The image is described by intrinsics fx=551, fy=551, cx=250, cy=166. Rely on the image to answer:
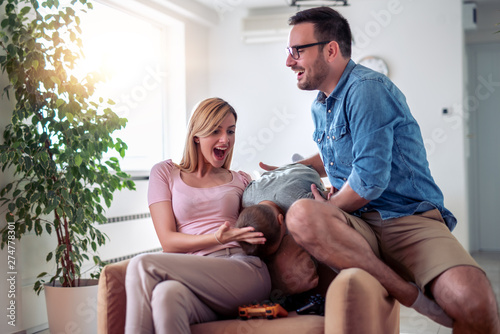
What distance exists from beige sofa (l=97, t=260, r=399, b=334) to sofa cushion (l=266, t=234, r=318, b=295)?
182mm

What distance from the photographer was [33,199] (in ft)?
8.97

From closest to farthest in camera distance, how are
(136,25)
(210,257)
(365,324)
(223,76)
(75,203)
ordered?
(365,324)
(210,257)
(75,203)
(136,25)
(223,76)

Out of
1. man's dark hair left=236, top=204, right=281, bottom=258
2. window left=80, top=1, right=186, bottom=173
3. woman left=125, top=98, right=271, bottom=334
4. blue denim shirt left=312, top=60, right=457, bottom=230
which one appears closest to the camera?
woman left=125, top=98, right=271, bottom=334

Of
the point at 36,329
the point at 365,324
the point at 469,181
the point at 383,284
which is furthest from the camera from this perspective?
the point at 469,181

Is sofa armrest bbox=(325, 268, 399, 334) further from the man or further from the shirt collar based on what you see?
the shirt collar

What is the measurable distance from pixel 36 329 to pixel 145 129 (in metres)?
2.25

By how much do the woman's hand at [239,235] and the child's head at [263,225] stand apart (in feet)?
0.09

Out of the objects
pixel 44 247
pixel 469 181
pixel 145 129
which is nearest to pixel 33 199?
pixel 44 247

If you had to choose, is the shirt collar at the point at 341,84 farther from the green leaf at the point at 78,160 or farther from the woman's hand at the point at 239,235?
the green leaf at the point at 78,160

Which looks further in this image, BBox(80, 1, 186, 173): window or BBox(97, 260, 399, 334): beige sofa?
BBox(80, 1, 186, 173): window

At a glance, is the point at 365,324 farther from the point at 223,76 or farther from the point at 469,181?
the point at 469,181

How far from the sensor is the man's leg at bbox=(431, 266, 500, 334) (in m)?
1.61

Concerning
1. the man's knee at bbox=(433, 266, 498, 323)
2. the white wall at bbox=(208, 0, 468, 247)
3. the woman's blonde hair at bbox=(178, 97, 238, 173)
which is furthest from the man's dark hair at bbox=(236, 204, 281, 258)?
the white wall at bbox=(208, 0, 468, 247)

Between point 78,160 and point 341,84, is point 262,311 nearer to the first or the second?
point 341,84
